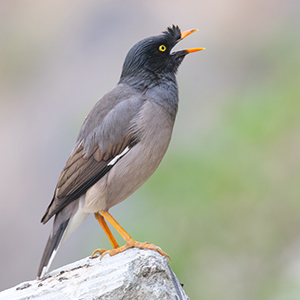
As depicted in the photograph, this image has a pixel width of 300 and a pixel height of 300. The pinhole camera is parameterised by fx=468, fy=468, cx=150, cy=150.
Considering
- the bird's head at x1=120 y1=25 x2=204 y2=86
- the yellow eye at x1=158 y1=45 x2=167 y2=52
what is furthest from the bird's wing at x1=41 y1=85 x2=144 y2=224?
the yellow eye at x1=158 y1=45 x2=167 y2=52

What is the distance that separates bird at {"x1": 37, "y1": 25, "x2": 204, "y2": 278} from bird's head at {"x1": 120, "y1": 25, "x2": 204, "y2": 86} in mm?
205

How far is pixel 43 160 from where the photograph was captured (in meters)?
8.38

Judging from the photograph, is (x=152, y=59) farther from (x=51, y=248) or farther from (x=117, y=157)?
(x=51, y=248)

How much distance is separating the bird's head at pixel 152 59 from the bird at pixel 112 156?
0.20 metres

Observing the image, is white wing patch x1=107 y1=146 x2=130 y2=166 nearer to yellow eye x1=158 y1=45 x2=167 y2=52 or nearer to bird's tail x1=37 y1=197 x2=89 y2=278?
bird's tail x1=37 y1=197 x2=89 y2=278

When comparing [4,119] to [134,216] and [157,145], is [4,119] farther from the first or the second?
[157,145]

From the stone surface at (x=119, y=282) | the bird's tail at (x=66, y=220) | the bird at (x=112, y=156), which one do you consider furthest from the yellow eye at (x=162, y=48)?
the stone surface at (x=119, y=282)

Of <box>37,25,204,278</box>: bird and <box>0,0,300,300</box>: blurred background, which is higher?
<box>0,0,300,300</box>: blurred background

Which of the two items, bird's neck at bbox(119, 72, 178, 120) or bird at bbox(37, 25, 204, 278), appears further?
bird's neck at bbox(119, 72, 178, 120)

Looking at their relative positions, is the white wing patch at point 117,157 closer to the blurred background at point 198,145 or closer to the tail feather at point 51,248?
the tail feather at point 51,248

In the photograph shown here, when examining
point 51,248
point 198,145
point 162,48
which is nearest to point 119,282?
point 51,248

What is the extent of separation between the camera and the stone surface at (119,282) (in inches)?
129

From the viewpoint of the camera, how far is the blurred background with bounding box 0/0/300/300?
734 cm

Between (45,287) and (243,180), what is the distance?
468 centimetres
